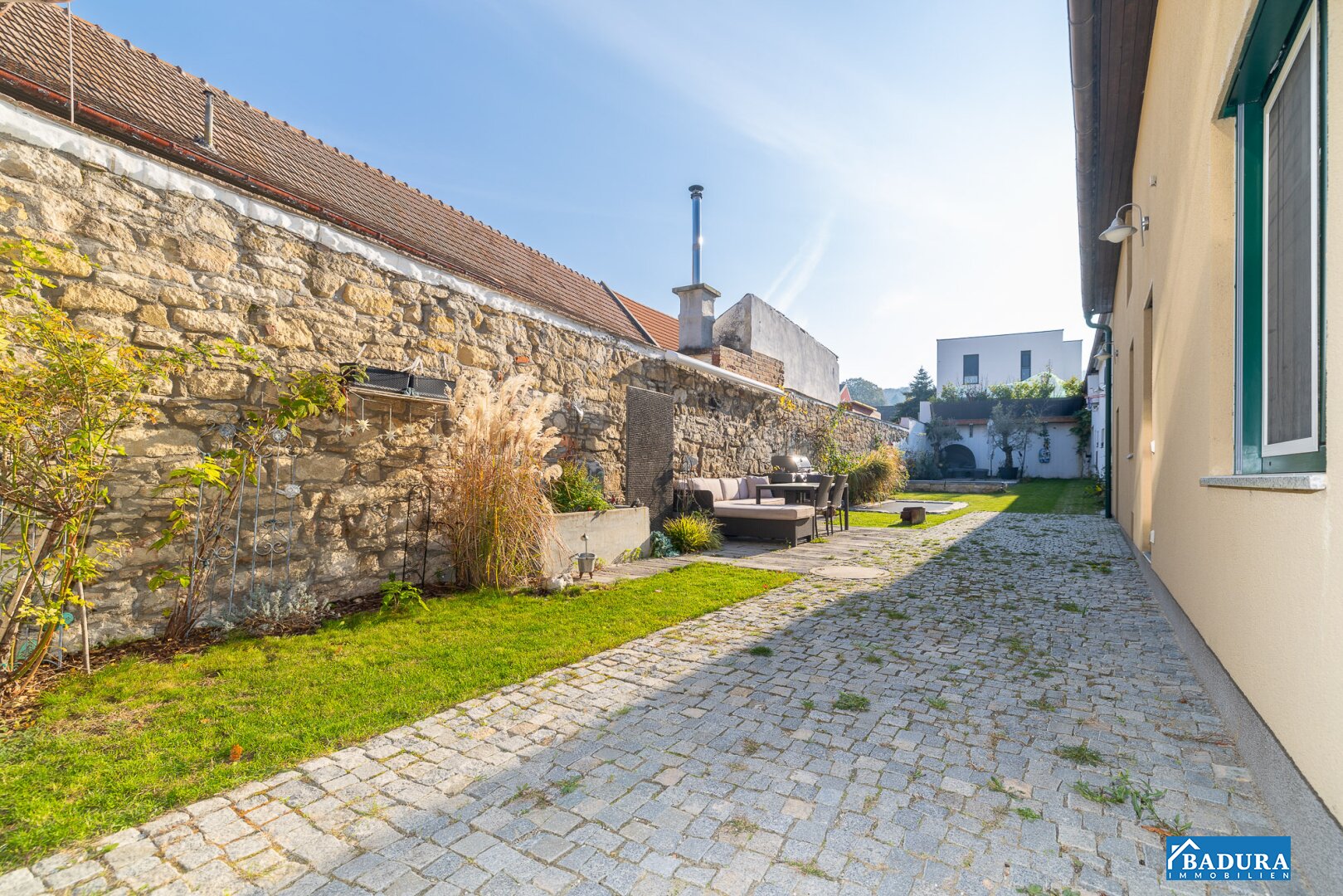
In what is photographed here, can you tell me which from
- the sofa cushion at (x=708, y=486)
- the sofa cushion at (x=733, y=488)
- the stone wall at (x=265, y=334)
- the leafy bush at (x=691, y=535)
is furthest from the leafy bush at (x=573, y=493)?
the sofa cushion at (x=733, y=488)

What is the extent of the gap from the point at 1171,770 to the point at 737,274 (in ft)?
42.5

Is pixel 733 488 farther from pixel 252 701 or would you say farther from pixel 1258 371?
pixel 252 701

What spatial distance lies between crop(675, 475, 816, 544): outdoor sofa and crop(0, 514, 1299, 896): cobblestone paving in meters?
4.80

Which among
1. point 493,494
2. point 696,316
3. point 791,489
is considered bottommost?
point 791,489

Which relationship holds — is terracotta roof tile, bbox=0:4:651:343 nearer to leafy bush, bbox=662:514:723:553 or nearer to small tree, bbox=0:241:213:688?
small tree, bbox=0:241:213:688

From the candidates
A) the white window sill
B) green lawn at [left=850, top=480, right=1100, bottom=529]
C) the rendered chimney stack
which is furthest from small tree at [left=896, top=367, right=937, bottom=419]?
the white window sill

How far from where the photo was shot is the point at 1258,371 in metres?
2.58

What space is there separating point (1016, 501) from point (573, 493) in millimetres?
14314

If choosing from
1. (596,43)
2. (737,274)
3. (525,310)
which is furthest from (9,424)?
(737,274)

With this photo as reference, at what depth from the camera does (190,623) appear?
3.77 metres

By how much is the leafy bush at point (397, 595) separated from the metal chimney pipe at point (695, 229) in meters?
11.8

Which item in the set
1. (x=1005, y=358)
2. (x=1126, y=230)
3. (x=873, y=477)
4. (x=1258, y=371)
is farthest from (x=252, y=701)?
(x=1005, y=358)

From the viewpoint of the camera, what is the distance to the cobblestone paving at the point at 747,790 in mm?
1732

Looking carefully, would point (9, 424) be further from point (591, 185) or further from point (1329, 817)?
point (591, 185)
